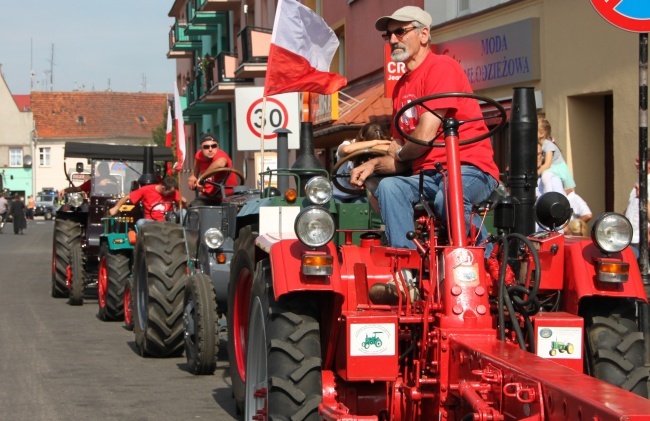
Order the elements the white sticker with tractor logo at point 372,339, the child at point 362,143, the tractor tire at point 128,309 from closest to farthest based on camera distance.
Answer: the white sticker with tractor logo at point 372,339, the child at point 362,143, the tractor tire at point 128,309

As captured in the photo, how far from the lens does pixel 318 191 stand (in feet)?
23.0

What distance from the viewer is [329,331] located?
18.7ft

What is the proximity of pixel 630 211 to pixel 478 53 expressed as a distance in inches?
302

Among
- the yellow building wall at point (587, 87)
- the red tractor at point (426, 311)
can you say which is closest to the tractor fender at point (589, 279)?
the red tractor at point (426, 311)

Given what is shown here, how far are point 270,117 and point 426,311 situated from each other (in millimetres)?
10994

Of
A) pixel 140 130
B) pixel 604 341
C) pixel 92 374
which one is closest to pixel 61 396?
pixel 92 374

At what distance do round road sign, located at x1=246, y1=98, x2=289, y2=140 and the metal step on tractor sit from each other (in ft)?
6.93

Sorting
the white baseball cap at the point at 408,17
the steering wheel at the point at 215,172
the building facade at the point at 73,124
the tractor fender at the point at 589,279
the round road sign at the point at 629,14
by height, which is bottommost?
the tractor fender at the point at 589,279

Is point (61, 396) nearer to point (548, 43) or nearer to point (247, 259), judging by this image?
point (247, 259)

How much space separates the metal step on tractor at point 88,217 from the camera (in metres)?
16.5

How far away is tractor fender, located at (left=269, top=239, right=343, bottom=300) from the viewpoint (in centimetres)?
554

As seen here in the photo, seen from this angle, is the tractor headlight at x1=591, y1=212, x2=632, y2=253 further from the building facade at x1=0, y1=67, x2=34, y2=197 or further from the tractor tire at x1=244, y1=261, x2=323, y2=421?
the building facade at x1=0, y1=67, x2=34, y2=197

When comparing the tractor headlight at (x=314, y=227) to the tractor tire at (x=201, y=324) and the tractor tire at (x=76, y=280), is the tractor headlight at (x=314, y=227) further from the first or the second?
the tractor tire at (x=76, y=280)

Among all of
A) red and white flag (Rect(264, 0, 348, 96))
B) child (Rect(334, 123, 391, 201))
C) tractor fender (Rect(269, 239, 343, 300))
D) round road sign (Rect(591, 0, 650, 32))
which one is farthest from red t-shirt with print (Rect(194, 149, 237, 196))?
tractor fender (Rect(269, 239, 343, 300))
